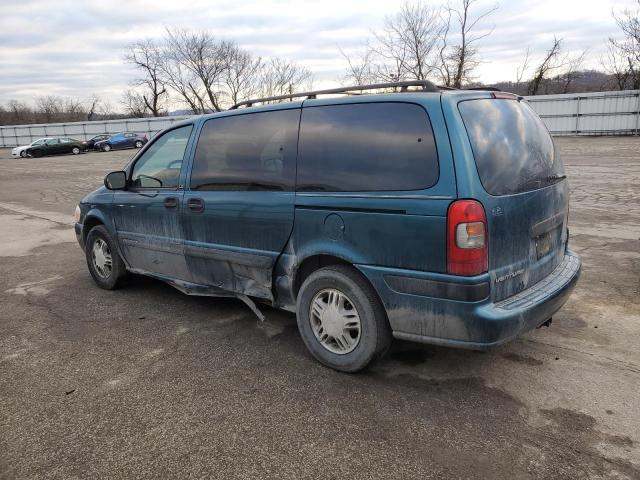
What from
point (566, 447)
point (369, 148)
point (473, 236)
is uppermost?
point (369, 148)

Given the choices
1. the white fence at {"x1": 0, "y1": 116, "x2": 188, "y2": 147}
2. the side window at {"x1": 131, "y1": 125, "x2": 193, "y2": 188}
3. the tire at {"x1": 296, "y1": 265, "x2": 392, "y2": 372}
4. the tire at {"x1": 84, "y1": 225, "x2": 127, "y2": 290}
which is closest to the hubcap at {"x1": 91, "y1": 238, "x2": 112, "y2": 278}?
the tire at {"x1": 84, "y1": 225, "x2": 127, "y2": 290}

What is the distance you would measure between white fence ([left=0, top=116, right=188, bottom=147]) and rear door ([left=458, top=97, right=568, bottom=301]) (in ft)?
144

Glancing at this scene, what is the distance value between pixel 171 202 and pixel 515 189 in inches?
110

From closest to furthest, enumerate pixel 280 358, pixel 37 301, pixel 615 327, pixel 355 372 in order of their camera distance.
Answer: pixel 355 372
pixel 280 358
pixel 615 327
pixel 37 301

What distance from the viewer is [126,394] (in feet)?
10.7

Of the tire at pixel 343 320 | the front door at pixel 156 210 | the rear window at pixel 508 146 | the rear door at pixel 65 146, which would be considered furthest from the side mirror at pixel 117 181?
the rear door at pixel 65 146

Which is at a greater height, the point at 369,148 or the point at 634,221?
the point at 369,148

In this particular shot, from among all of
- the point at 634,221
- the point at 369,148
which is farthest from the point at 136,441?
the point at 634,221

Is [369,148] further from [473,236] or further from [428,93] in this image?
[473,236]

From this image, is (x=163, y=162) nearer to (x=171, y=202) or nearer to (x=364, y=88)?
(x=171, y=202)

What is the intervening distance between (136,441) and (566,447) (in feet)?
7.37

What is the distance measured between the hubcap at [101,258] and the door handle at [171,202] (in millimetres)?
1325

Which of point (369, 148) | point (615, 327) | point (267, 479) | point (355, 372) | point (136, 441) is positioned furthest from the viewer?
point (615, 327)

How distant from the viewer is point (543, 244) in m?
3.30
